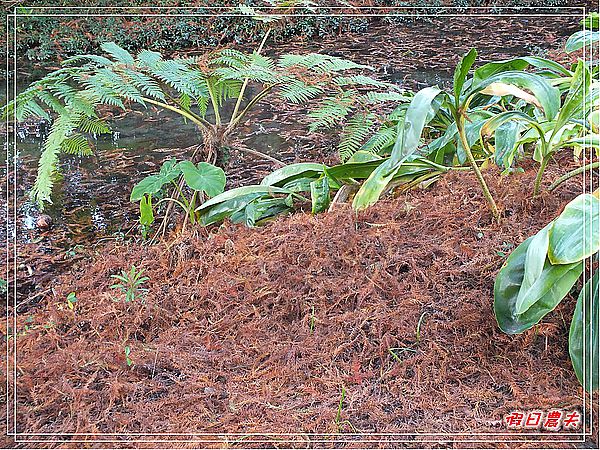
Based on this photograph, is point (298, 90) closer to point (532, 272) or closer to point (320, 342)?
point (320, 342)

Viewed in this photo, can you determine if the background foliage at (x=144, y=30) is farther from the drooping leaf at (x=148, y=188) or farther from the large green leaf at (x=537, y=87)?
the large green leaf at (x=537, y=87)

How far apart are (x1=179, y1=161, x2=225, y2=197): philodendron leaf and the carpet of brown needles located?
8.3 inches

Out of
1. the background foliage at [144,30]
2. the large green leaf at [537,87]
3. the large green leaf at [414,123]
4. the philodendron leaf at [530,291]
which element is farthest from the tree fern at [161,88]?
the background foliage at [144,30]

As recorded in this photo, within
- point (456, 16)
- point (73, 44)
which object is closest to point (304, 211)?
point (73, 44)

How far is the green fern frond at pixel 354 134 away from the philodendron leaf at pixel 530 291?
35.6 inches

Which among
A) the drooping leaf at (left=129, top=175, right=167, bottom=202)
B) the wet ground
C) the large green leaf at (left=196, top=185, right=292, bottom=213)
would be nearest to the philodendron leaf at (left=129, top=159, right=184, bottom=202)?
the drooping leaf at (left=129, top=175, right=167, bottom=202)

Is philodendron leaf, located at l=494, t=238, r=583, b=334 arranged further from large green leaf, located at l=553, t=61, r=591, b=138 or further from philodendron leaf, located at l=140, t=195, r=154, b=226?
philodendron leaf, located at l=140, t=195, r=154, b=226

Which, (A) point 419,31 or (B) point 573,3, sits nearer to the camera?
(A) point 419,31

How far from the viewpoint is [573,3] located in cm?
568

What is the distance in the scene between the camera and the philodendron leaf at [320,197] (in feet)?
5.62

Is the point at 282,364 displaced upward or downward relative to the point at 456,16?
downward

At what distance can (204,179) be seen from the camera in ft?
5.83

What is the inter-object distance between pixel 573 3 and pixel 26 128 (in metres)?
5.11

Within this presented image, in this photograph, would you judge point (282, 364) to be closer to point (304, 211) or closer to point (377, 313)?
point (377, 313)
